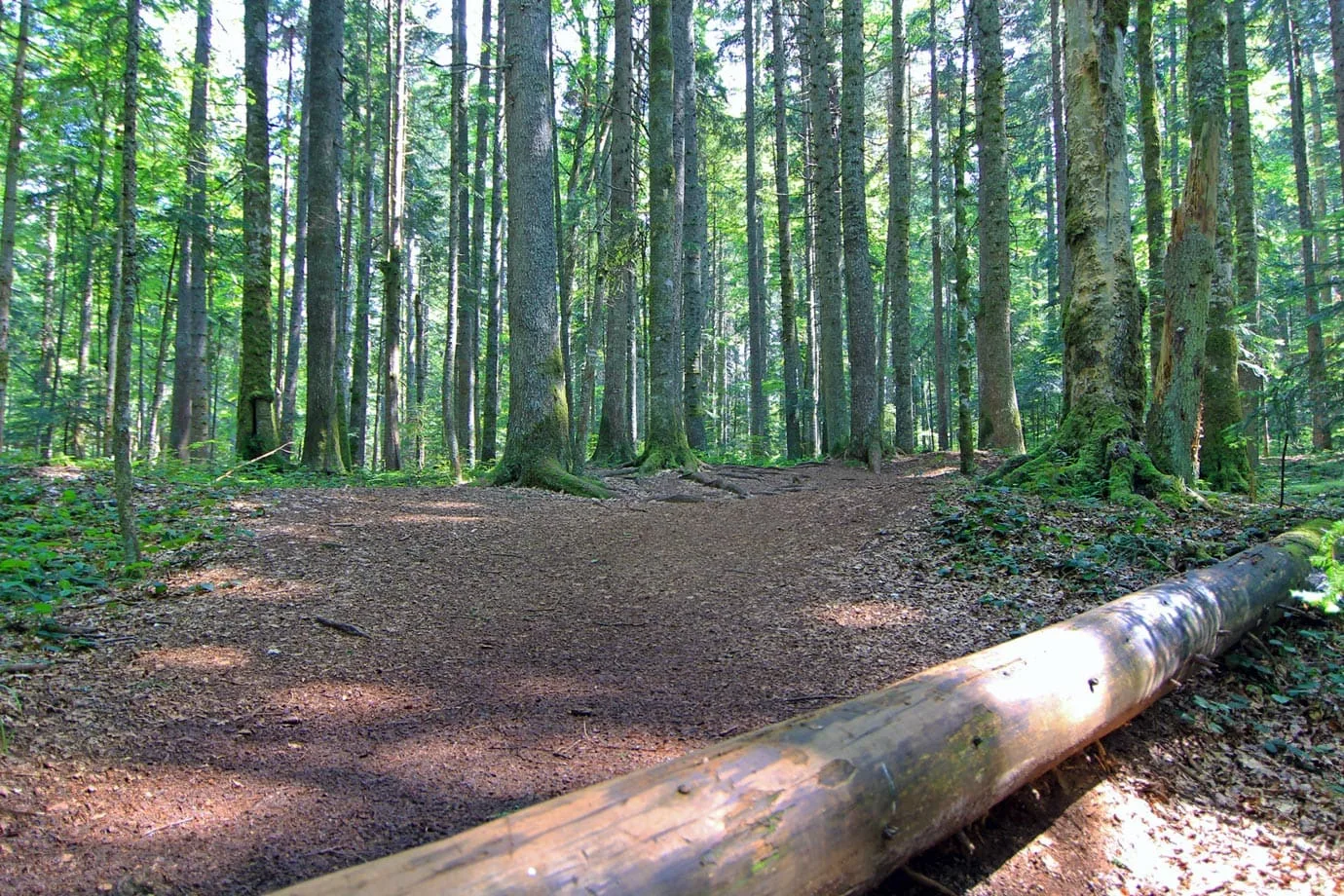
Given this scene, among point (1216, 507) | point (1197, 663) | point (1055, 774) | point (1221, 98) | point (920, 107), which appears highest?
point (920, 107)

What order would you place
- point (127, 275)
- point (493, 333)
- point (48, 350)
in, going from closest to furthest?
point (127, 275), point (493, 333), point (48, 350)

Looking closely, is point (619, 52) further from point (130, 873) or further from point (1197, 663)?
point (130, 873)

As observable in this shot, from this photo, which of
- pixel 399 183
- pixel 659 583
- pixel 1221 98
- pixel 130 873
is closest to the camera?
pixel 130 873

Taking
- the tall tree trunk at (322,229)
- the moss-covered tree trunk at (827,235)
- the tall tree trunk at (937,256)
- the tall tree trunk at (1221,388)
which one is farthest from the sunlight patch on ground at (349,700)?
the tall tree trunk at (937,256)

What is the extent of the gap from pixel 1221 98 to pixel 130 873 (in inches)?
457

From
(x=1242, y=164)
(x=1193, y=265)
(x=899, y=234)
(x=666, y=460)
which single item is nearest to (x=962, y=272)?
(x=1193, y=265)

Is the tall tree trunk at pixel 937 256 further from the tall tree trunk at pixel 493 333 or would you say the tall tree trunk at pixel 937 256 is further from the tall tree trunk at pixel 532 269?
the tall tree trunk at pixel 532 269

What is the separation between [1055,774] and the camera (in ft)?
9.90

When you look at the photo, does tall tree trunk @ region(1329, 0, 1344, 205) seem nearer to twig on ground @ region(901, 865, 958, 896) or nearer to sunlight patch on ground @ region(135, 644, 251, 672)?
twig on ground @ region(901, 865, 958, 896)

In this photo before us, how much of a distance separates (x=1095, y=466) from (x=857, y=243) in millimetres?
8496

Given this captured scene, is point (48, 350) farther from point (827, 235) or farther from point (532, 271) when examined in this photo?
point (827, 235)

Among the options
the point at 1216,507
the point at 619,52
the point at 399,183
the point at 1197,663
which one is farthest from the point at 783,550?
the point at 399,183

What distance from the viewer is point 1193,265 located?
8039 mm

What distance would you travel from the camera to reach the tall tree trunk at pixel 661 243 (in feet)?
40.3
